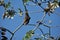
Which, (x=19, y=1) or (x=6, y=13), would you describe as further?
(x=19, y=1)

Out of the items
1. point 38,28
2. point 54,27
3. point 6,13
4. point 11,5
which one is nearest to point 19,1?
point 11,5

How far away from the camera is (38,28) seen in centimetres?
159

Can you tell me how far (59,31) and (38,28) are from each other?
203 mm

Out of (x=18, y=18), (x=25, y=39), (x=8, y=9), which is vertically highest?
(x=8, y=9)

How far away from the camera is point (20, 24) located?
1597 millimetres

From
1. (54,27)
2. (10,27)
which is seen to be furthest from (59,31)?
(10,27)

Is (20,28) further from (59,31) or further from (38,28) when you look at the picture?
(59,31)

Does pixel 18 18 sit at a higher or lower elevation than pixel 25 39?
higher

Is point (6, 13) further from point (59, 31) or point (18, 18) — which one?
point (59, 31)

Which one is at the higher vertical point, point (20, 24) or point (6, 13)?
point (6, 13)

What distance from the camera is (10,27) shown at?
1.60m

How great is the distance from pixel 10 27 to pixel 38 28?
0.27 m

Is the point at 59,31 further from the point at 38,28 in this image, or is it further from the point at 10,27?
the point at 10,27

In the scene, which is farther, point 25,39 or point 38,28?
point 38,28
